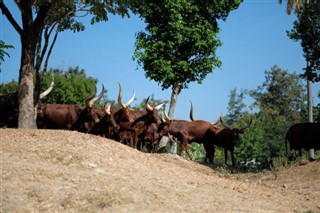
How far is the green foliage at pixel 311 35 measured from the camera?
70.3 feet

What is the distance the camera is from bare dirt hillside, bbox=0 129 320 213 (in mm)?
7699

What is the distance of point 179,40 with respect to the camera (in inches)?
893

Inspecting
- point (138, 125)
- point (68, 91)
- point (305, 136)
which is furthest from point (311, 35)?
point (68, 91)

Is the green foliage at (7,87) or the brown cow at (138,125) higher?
the green foliage at (7,87)

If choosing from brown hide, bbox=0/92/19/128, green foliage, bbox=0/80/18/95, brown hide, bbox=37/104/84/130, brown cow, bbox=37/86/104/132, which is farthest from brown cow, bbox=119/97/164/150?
green foliage, bbox=0/80/18/95

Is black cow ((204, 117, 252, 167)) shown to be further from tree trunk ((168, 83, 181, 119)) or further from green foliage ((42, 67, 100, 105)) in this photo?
green foliage ((42, 67, 100, 105))

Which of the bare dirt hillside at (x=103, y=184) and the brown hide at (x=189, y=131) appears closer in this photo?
the bare dirt hillside at (x=103, y=184)

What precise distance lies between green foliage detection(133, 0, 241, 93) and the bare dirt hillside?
11.9 m

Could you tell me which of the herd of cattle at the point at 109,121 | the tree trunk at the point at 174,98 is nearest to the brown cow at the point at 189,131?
the herd of cattle at the point at 109,121

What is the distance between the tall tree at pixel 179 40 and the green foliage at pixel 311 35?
3.37 meters

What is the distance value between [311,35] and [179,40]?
5804mm

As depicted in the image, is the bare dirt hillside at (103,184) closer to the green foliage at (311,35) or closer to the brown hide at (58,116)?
the brown hide at (58,116)

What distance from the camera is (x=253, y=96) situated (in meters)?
56.5

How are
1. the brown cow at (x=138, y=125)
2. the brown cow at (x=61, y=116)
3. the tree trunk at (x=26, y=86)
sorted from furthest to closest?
1. the brown cow at (x=138, y=125)
2. the brown cow at (x=61, y=116)
3. the tree trunk at (x=26, y=86)
